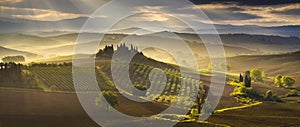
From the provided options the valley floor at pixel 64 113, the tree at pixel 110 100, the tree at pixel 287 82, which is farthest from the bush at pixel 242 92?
the tree at pixel 110 100

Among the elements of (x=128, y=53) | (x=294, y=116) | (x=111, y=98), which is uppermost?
(x=128, y=53)

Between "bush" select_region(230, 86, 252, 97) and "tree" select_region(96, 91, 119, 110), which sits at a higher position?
"bush" select_region(230, 86, 252, 97)

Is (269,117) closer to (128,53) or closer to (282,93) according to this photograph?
(282,93)

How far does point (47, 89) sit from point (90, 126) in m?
38.5

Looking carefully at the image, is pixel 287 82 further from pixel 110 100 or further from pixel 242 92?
pixel 110 100

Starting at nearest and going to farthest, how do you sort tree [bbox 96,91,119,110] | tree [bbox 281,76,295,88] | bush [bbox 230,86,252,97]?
tree [bbox 96,91,119,110] → bush [bbox 230,86,252,97] → tree [bbox 281,76,295,88]

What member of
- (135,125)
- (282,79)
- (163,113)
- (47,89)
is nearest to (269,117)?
(163,113)

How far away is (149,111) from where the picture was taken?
239 ft

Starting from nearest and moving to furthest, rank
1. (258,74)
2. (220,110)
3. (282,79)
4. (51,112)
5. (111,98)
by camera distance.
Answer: (51,112)
(111,98)
(220,110)
(282,79)
(258,74)

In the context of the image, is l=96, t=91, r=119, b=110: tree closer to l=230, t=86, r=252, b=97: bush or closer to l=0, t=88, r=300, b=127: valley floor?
l=0, t=88, r=300, b=127: valley floor

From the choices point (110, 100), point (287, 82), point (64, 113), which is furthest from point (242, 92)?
point (64, 113)

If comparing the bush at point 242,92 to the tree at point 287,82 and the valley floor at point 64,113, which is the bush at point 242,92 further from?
the tree at point 287,82

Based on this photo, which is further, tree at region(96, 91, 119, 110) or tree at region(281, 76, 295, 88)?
tree at region(281, 76, 295, 88)

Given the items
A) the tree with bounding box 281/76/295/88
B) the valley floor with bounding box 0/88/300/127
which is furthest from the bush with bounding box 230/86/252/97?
the tree with bounding box 281/76/295/88
